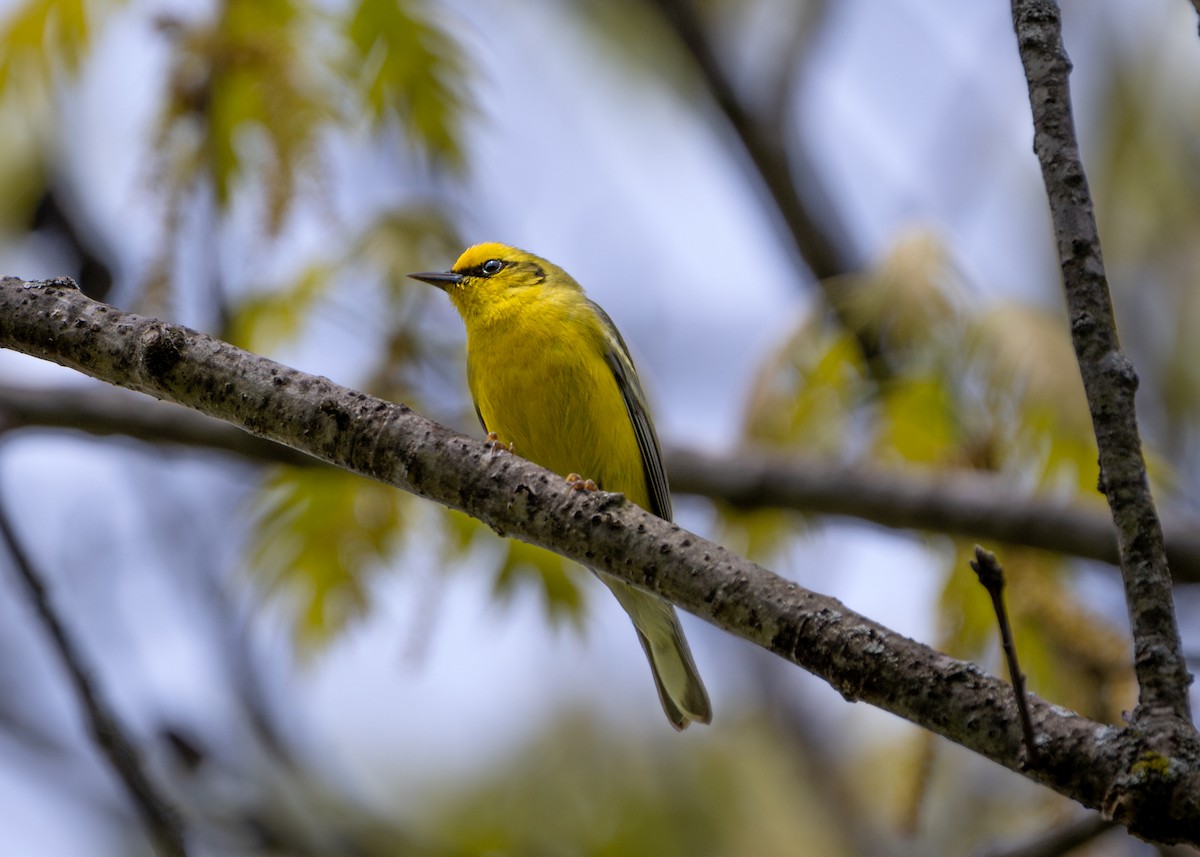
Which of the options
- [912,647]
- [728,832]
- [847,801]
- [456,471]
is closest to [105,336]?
[456,471]

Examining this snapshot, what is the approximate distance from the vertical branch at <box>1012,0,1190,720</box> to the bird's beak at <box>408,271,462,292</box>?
302cm

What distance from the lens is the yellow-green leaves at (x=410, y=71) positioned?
4.88m

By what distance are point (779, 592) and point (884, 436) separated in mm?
3161

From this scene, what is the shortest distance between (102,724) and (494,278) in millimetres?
3132

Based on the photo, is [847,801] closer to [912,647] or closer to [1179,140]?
[1179,140]

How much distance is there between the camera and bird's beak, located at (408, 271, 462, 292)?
5.16 m

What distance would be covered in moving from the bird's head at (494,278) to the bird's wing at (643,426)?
55cm

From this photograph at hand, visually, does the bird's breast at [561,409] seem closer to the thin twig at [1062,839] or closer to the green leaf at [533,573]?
the green leaf at [533,573]

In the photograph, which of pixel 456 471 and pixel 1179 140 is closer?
pixel 456 471

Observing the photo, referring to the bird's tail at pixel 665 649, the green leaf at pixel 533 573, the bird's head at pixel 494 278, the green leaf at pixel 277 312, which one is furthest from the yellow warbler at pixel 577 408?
the green leaf at pixel 277 312

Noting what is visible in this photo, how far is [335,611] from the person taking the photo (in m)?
5.02

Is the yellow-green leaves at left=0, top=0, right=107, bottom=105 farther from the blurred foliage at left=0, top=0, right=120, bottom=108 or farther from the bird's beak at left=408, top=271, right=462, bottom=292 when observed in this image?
the bird's beak at left=408, top=271, right=462, bottom=292

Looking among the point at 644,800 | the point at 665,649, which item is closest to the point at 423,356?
the point at 665,649

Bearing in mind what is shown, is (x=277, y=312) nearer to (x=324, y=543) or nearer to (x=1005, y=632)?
(x=324, y=543)
